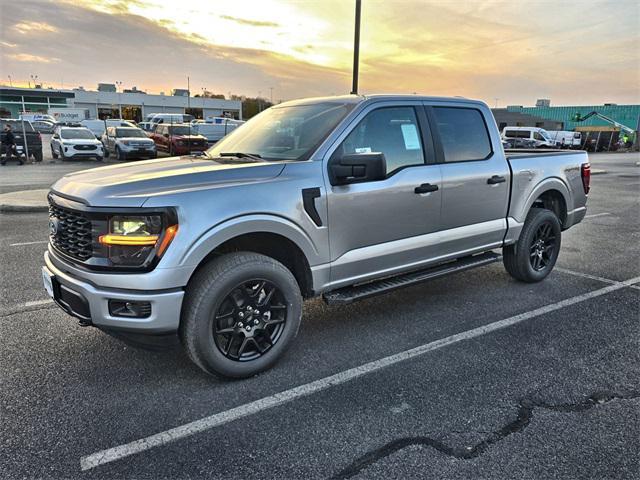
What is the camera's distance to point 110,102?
7800 centimetres

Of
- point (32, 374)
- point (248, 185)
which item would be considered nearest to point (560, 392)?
point (248, 185)

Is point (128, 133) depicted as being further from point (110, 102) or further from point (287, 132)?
point (110, 102)

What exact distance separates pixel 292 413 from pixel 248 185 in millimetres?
1495

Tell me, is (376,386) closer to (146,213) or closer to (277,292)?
(277,292)

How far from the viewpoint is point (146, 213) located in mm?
2934

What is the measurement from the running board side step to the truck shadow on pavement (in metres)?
1.29

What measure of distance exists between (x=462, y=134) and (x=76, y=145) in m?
21.9

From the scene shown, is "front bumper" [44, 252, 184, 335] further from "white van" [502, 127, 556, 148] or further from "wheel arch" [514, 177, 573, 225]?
"white van" [502, 127, 556, 148]

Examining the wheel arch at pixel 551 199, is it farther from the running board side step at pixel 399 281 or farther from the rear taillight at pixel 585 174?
the running board side step at pixel 399 281

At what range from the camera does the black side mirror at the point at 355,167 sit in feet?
11.3

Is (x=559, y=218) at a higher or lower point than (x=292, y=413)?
higher

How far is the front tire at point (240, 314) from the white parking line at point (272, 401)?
34 cm

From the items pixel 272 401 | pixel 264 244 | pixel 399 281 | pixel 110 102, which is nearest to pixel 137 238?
pixel 264 244

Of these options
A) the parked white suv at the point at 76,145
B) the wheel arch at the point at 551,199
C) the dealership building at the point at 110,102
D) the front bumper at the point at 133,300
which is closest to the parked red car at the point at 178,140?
the parked white suv at the point at 76,145
